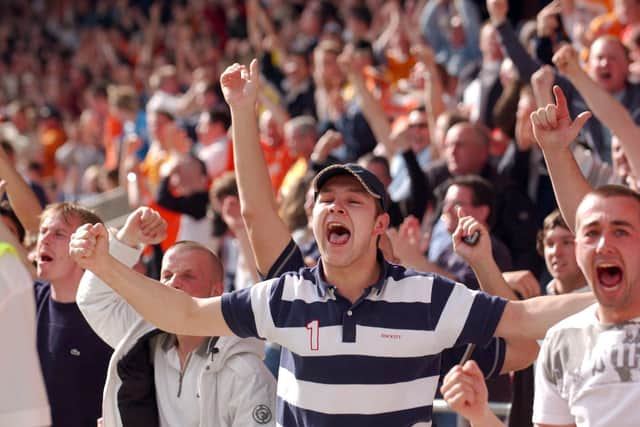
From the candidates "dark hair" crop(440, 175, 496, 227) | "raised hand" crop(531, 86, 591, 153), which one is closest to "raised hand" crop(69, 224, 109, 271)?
"raised hand" crop(531, 86, 591, 153)

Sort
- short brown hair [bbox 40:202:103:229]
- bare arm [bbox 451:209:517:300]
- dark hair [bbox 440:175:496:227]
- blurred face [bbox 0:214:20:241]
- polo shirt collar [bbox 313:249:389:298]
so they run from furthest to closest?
dark hair [bbox 440:175:496:227] → blurred face [bbox 0:214:20:241] → short brown hair [bbox 40:202:103:229] → bare arm [bbox 451:209:517:300] → polo shirt collar [bbox 313:249:389:298]

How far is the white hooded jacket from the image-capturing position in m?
4.49

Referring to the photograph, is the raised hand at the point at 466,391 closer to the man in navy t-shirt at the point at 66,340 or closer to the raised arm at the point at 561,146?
the raised arm at the point at 561,146

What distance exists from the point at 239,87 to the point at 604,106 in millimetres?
1679

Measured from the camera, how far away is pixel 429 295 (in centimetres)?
395

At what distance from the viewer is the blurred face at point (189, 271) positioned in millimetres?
4844

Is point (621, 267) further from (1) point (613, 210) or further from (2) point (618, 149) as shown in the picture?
(2) point (618, 149)

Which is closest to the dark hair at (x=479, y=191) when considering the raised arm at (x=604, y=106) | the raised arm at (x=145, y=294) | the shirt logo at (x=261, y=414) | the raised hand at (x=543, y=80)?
the raised hand at (x=543, y=80)

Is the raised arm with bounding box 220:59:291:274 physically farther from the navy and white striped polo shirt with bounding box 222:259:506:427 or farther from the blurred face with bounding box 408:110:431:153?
the blurred face with bounding box 408:110:431:153

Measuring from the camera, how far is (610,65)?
277 inches

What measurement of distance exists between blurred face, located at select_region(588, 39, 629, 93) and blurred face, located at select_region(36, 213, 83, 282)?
10.2ft

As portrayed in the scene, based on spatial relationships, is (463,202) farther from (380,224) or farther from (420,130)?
(380,224)

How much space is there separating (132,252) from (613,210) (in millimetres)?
1944

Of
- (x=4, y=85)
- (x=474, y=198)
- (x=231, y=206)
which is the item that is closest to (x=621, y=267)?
(x=474, y=198)
